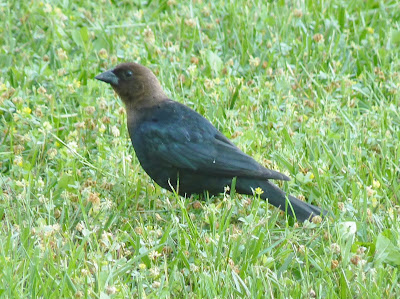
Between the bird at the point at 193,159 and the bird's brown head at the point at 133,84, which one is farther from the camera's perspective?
the bird's brown head at the point at 133,84

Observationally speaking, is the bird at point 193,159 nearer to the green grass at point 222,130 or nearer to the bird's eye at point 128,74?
the green grass at point 222,130

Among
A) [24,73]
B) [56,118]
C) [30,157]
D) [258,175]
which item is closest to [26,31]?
[24,73]

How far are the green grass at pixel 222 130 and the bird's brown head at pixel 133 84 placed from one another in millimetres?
308

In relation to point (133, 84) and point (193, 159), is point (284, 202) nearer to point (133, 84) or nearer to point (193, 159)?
point (193, 159)

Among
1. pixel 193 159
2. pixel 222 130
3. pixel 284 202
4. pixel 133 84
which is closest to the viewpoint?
pixel 284 202

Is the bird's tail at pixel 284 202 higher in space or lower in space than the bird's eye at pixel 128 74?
lower

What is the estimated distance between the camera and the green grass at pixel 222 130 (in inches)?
148

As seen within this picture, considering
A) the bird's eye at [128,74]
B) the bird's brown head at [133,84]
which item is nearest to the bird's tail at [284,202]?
the bird's brown head at [133,84]

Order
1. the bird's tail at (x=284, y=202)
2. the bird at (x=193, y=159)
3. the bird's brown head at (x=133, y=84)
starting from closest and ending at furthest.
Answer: the bird's tail at (x=284, y=202), the bird at (x=193, y=159), the bird's brown head at (x=133, y=84)

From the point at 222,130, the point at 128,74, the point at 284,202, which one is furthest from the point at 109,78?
the point at 284,202

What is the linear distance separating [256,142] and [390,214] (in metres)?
1.25

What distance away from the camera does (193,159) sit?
4.72 meters

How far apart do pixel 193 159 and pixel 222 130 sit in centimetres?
86

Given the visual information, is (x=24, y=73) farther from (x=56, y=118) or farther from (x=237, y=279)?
(x=237, y=279)
